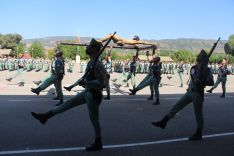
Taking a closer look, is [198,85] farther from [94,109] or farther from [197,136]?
[94,109]

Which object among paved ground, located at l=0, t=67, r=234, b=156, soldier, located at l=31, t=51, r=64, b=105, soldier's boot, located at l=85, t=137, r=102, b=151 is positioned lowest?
paved ground, located at l=0, t=67, r=234, b=156

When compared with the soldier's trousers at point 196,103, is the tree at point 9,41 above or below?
below

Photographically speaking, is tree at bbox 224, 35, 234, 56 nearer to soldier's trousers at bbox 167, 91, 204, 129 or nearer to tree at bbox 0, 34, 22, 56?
tree at bbox 0, 34, 22, 56

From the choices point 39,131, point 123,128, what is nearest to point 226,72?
point 123,128

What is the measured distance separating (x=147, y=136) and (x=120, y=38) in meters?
12.8

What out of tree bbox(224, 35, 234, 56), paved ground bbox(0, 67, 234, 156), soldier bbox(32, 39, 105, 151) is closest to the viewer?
soldier bbox(32, 39, 105, 151)

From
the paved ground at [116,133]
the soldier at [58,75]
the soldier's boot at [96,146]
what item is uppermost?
the soldier at [58,75]

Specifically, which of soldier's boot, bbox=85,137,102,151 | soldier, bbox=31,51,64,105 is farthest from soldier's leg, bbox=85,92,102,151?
soldier, bbox=31,51,64,105

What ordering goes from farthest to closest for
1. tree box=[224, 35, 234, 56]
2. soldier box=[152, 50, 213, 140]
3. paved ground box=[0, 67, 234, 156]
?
1. tree box=[224, 35, 234, 56]
2. soldier box=[152, 50, 213, 140]
3. paved ground box=[0, 67, 234, 156]

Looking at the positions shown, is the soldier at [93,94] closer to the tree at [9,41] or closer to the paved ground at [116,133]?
the paved ground at [116,133]

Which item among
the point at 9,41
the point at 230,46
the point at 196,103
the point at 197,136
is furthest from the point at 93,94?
the point at 230,46

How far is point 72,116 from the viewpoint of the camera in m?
10.8

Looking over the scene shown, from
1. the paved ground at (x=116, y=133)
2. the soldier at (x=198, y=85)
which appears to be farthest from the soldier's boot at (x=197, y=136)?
the paved ground at (x=116, y=133)

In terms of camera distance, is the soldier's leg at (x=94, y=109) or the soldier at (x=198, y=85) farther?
the soldier at (x=198, y=85)
